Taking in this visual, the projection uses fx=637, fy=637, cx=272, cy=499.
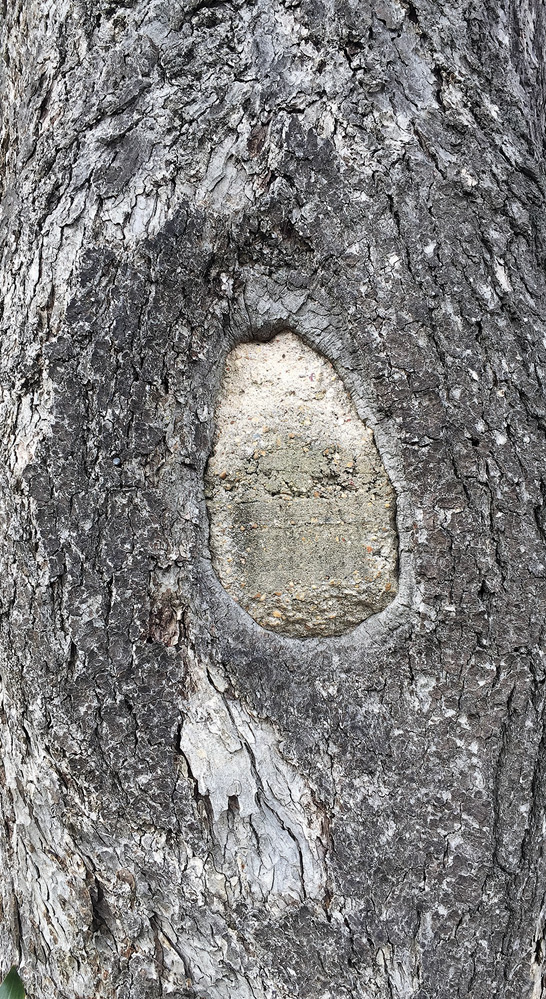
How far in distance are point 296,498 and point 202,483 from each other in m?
0.21

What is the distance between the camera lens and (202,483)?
139 centimetres

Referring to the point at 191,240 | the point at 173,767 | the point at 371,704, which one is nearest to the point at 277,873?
the point at 173,767

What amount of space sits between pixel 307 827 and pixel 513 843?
43 centimetres

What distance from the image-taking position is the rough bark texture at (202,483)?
1290mm

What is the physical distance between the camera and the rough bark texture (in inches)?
50.8

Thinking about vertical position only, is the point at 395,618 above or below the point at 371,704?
above

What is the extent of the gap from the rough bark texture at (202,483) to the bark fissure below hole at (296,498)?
39 mm

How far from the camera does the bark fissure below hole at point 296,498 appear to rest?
136 centimetres

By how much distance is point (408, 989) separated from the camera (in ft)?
4.32

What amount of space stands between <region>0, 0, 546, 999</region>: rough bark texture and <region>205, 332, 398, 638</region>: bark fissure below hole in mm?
39

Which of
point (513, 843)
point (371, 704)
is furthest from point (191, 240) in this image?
point (513, 843)

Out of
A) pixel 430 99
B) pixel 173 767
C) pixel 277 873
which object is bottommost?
pixel 277 873

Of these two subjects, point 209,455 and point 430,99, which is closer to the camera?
point 430,99

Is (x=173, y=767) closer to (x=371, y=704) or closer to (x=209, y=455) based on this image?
(x=371, y=704)
